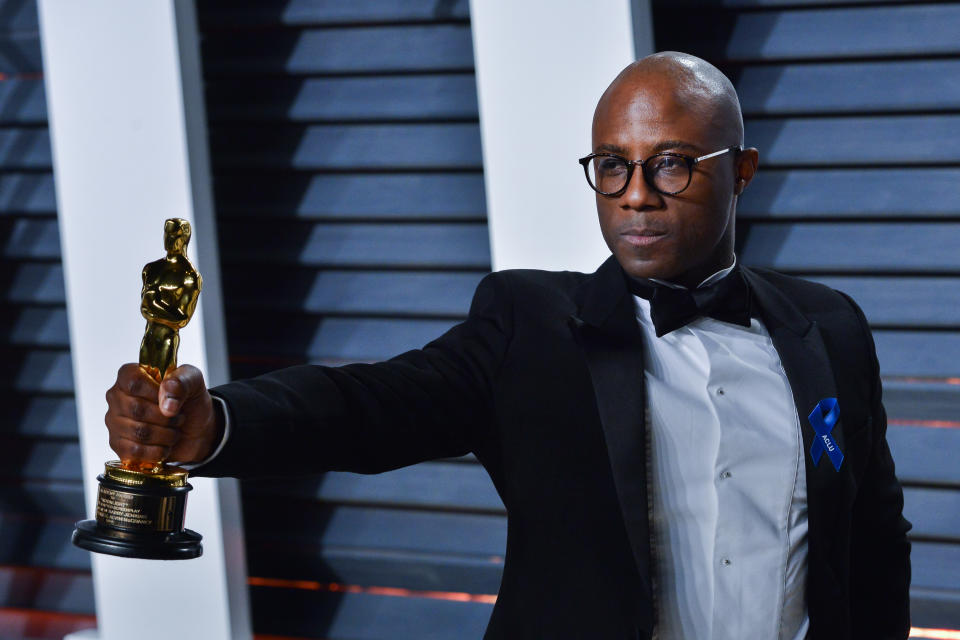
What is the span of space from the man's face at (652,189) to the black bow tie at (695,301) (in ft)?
0.12

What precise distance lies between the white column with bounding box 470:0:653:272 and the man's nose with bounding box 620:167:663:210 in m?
1.15

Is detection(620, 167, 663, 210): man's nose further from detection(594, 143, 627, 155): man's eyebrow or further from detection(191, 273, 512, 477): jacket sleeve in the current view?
detection(191, 273, 512, 477): jacket sleeve

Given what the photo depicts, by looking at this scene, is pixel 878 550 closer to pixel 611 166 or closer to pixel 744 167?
pixel 744 167

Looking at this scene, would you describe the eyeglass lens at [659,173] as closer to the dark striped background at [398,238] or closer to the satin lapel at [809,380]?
the satin lapel at [809,380]

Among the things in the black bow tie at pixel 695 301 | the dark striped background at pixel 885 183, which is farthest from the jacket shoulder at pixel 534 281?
the dark striped background at pixel 885 183

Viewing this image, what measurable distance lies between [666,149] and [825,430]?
0.48 metres

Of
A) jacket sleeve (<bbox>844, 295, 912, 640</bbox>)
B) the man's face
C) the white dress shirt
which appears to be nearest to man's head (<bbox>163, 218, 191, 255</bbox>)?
the man's face

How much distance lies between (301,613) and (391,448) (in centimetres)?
191

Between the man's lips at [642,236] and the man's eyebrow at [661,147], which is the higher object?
the man's eyebrow at [661,147]

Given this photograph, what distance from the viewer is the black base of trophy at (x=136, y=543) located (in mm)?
1282

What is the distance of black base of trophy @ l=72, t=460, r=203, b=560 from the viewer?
4.22ft

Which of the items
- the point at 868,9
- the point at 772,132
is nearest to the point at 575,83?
the point at 772,132

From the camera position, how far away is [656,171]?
1.54m

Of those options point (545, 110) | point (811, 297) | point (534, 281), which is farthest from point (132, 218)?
point (811, 297)
